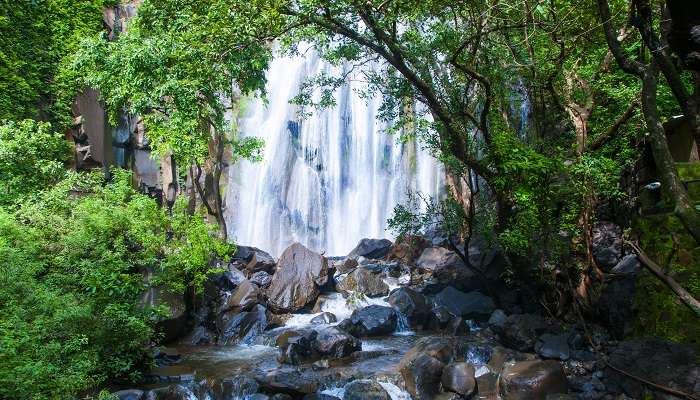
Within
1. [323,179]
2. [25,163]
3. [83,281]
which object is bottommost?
[83,281]

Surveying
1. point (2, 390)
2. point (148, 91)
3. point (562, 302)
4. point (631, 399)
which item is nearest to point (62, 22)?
point (148, 91)

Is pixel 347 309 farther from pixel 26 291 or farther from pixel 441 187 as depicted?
pixel 441 187

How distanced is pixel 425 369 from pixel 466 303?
4.92m

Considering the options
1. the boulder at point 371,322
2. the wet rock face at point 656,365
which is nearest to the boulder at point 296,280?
the boulder at point 371,322

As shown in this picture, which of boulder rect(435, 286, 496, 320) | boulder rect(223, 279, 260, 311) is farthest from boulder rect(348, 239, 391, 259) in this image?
boulder rect(223, 279, 260, 311)

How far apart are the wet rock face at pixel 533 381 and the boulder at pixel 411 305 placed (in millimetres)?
4439

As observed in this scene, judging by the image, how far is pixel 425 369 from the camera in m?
8.39

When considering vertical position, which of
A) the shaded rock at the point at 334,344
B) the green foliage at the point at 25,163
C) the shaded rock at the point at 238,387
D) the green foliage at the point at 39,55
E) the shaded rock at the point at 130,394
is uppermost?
the green foliage at the point at 39,55

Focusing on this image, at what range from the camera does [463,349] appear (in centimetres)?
955

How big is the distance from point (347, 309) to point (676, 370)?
328 inches

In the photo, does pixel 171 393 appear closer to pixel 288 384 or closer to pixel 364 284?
pixel 288 384

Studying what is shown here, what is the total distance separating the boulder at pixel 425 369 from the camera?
823 cm

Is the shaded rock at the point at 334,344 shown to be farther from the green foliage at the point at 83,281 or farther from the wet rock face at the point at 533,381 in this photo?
the wet rock face at the point at 533,381

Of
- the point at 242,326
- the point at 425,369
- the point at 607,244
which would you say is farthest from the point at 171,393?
the point at 607,244
